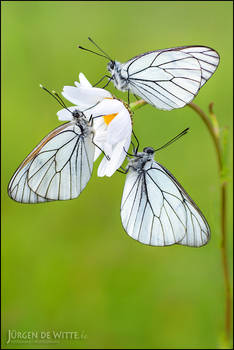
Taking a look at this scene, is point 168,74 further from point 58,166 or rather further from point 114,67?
point 58,166

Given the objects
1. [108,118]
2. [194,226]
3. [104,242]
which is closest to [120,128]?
[108,118]

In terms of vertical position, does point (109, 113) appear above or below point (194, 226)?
above

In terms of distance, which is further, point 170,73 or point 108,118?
point 108,118

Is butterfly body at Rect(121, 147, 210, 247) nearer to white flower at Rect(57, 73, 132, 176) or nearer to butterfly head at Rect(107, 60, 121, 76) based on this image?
white flower at Rect(57, 73, 132, 176)

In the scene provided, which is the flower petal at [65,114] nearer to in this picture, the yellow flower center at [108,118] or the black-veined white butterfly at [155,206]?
the yellow flower center at [108,118]

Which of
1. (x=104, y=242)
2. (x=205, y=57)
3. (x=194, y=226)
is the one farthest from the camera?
(x=104, y=242)

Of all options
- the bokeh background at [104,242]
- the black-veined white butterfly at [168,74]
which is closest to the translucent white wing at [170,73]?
the black-veined white butterfly at [168,74]

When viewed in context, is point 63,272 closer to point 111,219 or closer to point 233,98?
point 111,219
